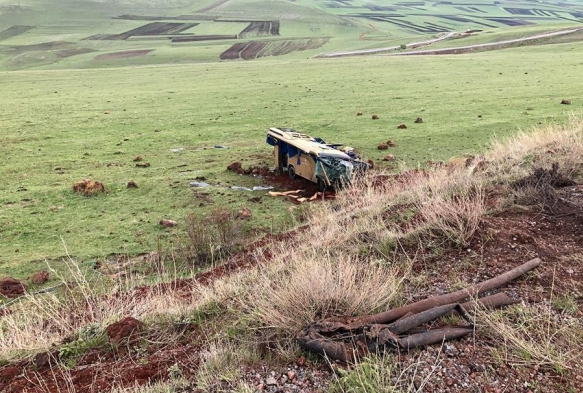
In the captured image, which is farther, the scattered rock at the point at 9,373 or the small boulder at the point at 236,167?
the small boulder at the point at 236,167

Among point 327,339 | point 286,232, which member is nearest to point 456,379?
point 327,339

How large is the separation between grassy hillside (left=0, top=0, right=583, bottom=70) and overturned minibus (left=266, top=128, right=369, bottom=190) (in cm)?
5558

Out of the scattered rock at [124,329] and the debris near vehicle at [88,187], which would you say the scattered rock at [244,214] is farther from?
the scattered rock at [124,329]

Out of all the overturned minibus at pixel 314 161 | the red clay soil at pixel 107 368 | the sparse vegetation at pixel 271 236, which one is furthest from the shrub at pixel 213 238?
the red clay soil at pixel 107 368

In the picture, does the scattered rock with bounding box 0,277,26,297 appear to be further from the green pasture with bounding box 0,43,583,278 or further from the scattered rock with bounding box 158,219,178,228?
the scattered rock with bounding box 158,219,178,228

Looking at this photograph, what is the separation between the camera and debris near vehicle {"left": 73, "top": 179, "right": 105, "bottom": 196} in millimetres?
11891

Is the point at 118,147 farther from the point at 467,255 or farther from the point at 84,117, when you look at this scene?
the point at 467,255

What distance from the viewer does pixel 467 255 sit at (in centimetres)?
565

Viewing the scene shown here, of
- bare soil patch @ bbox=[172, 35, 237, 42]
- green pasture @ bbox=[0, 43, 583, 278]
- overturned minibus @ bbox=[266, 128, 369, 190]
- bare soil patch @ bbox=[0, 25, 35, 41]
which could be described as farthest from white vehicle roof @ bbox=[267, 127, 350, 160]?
bare soil patch @ bbox=[0, 25, 35, 41]

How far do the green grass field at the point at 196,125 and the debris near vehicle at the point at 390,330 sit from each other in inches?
224

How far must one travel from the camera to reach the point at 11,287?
738 centimetres

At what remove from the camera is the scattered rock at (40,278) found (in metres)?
7.61

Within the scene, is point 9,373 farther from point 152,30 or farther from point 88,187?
point 152,30

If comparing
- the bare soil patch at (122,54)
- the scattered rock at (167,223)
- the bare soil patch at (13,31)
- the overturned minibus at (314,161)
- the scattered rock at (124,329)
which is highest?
the bare soil patch at (13,31)
